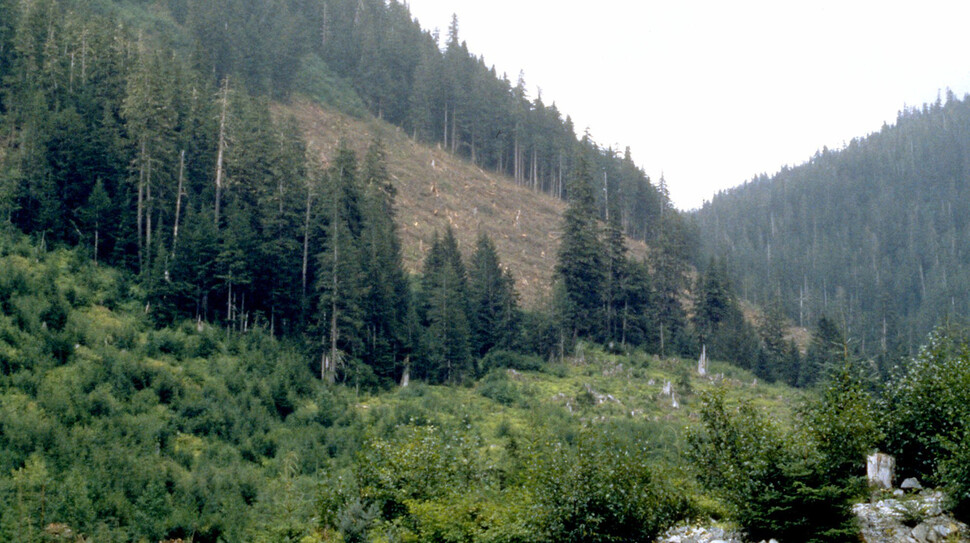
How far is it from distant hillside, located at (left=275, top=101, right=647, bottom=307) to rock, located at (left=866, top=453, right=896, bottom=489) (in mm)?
46702

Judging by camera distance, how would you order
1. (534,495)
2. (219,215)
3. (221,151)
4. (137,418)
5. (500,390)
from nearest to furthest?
(534,495)
(137,418)
(500,390)
(219,215)
(221,151)

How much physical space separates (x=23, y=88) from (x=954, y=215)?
724 ft

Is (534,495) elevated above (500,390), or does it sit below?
above

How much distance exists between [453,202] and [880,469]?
66428mm

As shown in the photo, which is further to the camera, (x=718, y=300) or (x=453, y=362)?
(x=718, y=300)

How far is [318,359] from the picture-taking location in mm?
43969

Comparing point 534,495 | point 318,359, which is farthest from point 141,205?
point 534,495

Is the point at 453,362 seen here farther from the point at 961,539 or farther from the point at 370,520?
the point at 961,539

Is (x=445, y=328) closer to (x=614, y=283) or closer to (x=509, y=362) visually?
(x=509, y=362)

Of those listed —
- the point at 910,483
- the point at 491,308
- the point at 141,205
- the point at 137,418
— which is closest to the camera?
the point at 910,483

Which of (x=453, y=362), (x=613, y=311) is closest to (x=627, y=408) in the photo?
(x=453, y=362)

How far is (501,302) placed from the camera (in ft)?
184

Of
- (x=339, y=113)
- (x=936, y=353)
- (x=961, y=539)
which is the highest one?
(x=339, y=113)

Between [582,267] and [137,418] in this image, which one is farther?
[582,267]
